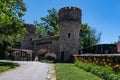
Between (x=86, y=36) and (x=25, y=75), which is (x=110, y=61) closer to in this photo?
(x=25, y=75)

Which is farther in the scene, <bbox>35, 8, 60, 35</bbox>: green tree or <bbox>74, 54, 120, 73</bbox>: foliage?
<bbox>35, 8, 60, 35</bbox>: green tree

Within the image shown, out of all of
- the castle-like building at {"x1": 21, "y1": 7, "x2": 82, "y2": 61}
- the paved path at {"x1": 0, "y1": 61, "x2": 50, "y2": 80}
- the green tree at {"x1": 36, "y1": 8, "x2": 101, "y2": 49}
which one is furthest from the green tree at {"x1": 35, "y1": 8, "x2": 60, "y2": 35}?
the paved path at {"x1": 0, "y1": 61, "x2": 50, "y2": 80}

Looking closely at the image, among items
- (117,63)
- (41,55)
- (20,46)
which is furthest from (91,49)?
(117,63)

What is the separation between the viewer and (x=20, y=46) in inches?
2827

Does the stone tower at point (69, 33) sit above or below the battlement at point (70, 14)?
below

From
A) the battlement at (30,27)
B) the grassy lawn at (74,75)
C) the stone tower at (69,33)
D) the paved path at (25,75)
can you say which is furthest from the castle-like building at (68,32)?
the grassy lawn at (74,75)

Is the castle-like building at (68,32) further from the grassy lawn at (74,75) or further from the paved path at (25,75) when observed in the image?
the grassy lawn at (74,75)

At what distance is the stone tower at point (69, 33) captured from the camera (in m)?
52.8

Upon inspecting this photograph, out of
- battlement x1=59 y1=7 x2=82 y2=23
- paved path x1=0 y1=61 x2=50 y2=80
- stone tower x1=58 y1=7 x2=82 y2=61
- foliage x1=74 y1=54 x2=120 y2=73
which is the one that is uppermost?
battlement x1=59 y1=7 x2=82 y2=23

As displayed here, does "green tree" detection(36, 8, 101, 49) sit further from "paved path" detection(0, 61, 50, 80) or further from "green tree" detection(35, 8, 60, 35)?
"paved path" detection(0, 61, 50, 80)

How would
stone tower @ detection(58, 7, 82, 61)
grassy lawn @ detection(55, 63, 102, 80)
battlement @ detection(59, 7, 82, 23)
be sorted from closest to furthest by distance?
grassy lawn @ detection(55, 63, 102, 80)
stone tower @ detection(58, 7, 82, 61)
battlement @ detection(59, 7, 82, 23)

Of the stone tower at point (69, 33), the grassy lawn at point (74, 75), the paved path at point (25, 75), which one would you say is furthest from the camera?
the stone tower at point (69, 33)

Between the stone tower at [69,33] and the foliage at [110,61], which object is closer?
the foliage at [110,61]

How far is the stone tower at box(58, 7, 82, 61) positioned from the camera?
52.8 m
